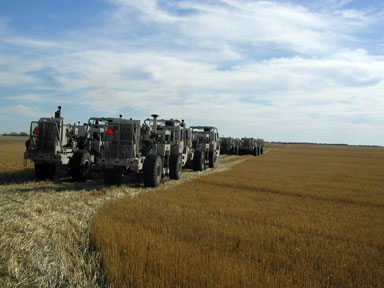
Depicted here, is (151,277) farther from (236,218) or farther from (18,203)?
(18,203)

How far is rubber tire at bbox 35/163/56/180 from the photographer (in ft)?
43.5

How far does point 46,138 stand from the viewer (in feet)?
43.6

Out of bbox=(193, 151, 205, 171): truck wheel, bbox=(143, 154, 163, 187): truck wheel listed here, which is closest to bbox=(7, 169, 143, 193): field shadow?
bbox=(143, 154, 163, 187): truck wheel

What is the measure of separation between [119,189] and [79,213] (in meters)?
3.56

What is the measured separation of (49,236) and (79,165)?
22.3 feet

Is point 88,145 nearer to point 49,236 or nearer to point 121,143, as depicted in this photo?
point 121,143

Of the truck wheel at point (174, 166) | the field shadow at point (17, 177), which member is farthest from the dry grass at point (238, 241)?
the field shadow at point (17, 177)

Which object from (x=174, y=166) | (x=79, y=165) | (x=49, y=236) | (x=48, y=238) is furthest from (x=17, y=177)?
(x=48, y=238)

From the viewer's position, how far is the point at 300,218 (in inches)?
318

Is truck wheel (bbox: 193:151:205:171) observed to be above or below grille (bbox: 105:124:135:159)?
below

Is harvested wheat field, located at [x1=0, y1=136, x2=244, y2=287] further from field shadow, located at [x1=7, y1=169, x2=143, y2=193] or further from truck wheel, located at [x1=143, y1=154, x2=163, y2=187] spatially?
truck wheel, located at [x1=143, y1=154, x2=163, y2=187]

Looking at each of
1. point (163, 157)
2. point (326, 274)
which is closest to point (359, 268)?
point (326, 274)

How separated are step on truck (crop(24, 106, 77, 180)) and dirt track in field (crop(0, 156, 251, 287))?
93.7 inches

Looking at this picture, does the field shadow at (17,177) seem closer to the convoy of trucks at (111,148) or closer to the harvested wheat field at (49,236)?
the convoy of trucks at (111,148)
